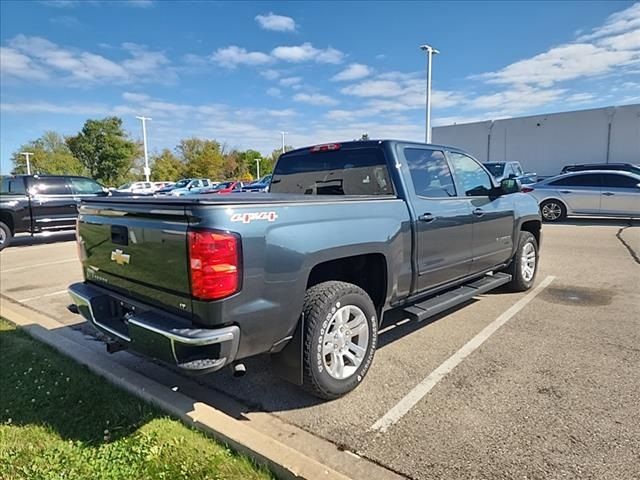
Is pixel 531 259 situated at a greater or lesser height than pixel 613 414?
greater

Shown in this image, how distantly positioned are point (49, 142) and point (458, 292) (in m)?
75.2

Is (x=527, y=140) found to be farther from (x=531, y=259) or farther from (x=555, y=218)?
(x=531, y=259)

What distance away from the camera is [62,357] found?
3945mm

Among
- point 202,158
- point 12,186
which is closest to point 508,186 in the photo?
point 12,186

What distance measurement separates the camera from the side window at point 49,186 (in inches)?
453

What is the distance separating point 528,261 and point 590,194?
29.7 feet

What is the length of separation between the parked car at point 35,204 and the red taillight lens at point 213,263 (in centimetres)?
1017

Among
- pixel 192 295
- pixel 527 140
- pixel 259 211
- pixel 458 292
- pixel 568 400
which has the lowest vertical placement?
pixel 568 400

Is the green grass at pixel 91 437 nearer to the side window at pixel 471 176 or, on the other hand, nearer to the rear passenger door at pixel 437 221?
the rear passenger door at pixel 437 221

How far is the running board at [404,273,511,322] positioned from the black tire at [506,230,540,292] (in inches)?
13.0

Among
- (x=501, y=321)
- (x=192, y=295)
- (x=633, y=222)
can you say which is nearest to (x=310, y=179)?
(x=192, y=295)

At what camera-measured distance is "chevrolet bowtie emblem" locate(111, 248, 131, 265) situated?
3013mm

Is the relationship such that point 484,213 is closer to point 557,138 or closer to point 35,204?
point 35,204

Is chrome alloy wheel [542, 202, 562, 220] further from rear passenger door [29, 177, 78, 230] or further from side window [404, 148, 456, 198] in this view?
rear passenger door [29, 177, 78, 230]
